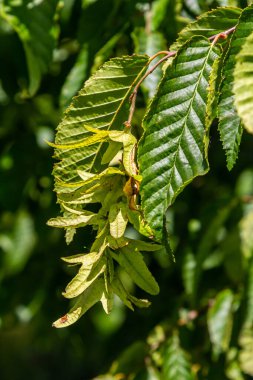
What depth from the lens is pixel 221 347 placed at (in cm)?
206

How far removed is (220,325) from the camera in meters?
2.04

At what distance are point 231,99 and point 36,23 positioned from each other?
0.83 meters

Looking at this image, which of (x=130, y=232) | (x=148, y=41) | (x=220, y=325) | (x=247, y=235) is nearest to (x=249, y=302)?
(x=220, y=325)

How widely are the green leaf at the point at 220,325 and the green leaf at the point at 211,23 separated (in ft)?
3.47

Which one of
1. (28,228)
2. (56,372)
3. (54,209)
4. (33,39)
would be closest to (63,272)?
(28,228)

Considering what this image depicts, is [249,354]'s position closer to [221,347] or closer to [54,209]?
[221,347]

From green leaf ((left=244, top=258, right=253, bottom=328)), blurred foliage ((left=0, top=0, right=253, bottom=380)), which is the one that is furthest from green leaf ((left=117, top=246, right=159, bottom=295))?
green leaf ((left=244, top=258, right=253, bottom=328))

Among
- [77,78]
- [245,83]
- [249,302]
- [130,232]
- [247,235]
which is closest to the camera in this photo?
[245,83]

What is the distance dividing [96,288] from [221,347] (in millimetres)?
1092

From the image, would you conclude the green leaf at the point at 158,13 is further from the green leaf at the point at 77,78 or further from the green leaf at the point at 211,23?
the green leaf at the point at 211,23

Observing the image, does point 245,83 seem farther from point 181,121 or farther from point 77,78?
point 77,78

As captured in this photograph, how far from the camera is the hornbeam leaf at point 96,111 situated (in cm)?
117

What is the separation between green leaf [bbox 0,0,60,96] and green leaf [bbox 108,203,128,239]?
86 centimetres

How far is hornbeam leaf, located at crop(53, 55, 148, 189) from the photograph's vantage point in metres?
1.17
